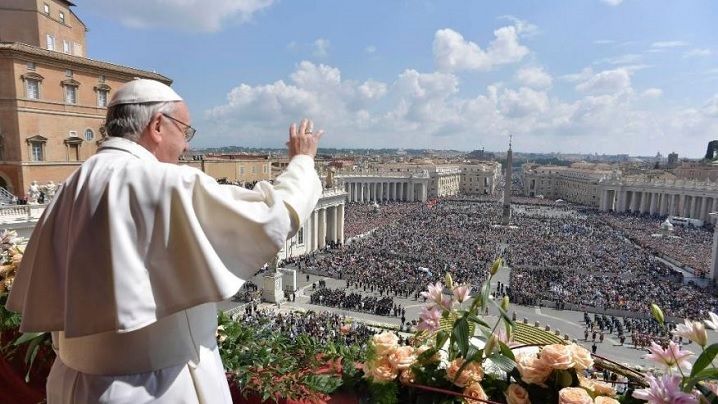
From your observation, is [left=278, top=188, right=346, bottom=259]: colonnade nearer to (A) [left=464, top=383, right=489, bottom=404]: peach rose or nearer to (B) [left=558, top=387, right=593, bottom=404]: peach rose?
(A) [left=464, top=383, right=489, bottom=404]: peach rose

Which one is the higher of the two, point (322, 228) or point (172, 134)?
point (172, 134)

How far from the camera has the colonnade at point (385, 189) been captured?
3536 inches

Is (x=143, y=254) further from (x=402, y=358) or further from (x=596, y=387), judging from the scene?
(x=596, y=387)

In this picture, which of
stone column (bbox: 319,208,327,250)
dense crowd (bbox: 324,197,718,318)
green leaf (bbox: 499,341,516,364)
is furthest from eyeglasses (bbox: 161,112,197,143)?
stone column (bbox: 319,208,327,250)

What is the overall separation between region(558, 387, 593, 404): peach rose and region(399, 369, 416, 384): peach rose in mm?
830

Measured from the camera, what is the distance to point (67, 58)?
2252 cm

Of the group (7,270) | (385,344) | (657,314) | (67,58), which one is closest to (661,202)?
(67,58)

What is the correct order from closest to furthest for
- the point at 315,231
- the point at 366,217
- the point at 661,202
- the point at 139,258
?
the point at 139,258, the point at 315,231, the point at 366,217, the point at 661,202

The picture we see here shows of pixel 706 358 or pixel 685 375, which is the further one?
pixel 685 375

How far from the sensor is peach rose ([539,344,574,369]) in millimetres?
2484

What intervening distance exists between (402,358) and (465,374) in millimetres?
376

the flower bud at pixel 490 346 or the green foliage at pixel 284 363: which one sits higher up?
the flower bud at pixel 490 346

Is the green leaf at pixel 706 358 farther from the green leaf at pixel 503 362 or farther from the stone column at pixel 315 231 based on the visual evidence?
the stone column at pixel 315 231

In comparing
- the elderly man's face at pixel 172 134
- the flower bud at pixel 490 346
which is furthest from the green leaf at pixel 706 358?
the elderly man's face at pixel 172 134
